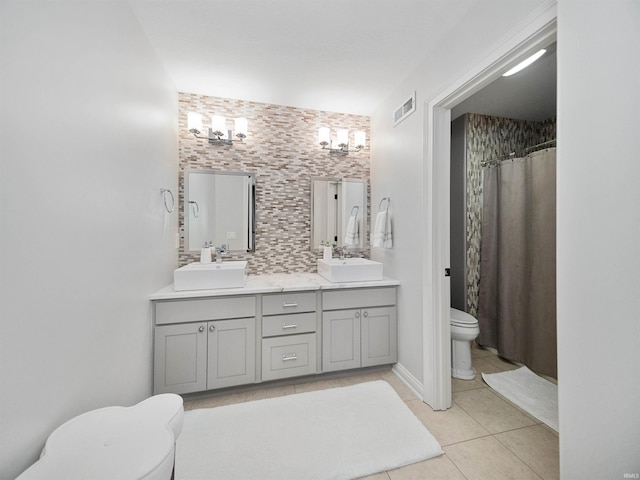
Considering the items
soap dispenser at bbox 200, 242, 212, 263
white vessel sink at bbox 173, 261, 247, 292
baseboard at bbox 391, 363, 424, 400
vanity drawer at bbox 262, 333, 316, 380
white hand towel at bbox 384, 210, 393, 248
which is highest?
white hand towel at bbox 384, 210, 393, 248

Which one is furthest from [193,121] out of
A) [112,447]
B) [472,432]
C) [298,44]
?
[472,432]

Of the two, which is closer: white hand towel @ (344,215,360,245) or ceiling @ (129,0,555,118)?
ceiling @ (129,0,555,118)

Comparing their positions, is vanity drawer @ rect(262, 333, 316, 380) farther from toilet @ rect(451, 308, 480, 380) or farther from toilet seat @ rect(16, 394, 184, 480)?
toilet @ rect(451, 308, 480, 380)

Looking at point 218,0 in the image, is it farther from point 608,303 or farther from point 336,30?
point 608,303

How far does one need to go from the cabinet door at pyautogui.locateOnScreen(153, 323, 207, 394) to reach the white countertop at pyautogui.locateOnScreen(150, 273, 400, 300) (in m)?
0.24

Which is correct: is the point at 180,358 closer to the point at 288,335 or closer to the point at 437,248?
the point at 288,335

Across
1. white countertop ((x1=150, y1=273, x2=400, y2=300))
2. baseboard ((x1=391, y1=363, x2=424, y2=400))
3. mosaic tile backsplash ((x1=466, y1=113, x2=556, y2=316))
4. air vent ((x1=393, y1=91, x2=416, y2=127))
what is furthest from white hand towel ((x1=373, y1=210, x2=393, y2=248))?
mosaic tile backsplash ((x1=466, y1=113, x2=556, y2=316))

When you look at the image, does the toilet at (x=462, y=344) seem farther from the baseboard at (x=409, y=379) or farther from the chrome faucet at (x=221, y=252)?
the chrome faucet at (x=221, y=252)

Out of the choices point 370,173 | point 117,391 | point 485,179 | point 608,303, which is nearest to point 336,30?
point 370,173

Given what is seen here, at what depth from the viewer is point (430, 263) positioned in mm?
1778

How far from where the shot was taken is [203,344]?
1875 mm

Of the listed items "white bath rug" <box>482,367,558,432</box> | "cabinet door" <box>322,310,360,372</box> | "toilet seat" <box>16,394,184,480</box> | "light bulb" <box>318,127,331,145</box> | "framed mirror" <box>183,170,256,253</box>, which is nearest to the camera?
"toilet seat" <box>16,394,184,480</box>

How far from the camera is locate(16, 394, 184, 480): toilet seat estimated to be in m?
0.75

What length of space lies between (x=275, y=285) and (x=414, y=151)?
152 cm
